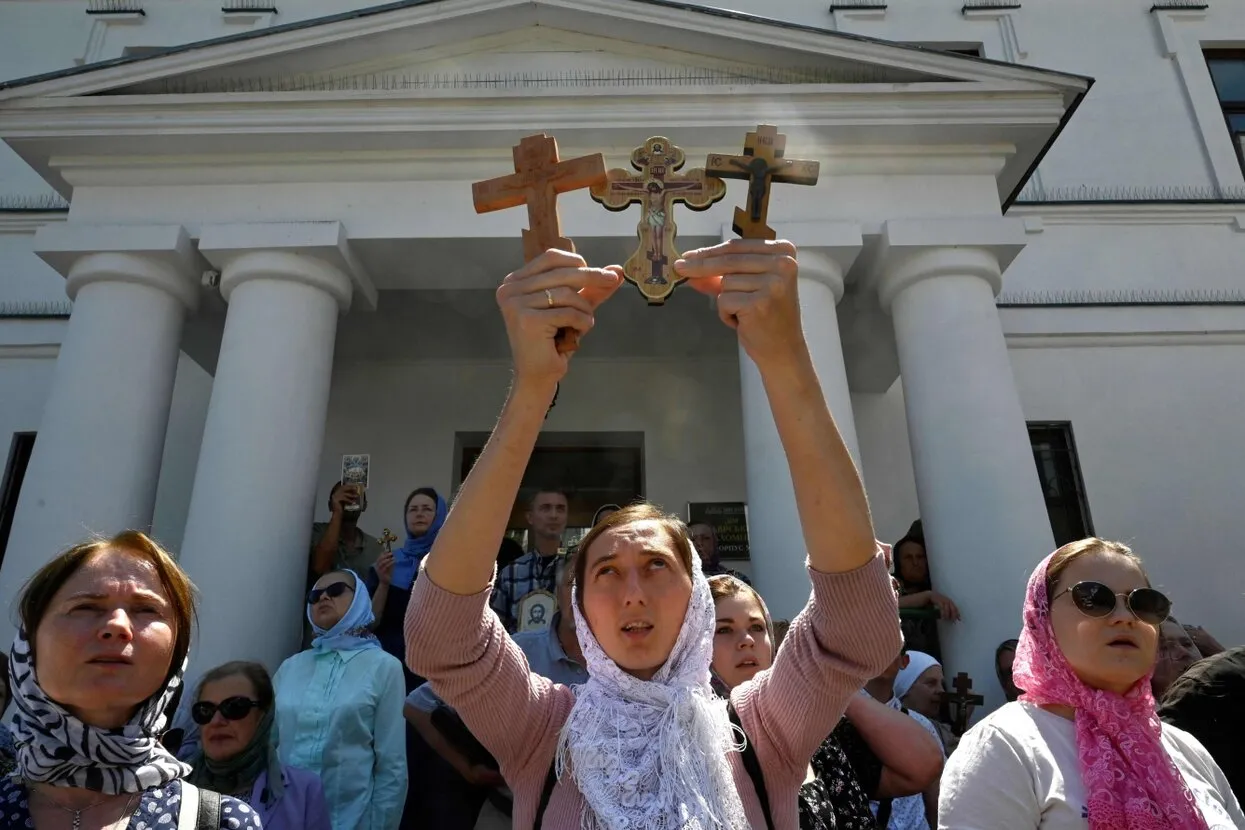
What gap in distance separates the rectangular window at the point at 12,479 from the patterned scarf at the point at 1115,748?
9615 mm

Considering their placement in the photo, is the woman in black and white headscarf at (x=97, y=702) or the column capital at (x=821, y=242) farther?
the column capital at (x=821, y=242)

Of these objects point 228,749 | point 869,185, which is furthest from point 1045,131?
point 228,749

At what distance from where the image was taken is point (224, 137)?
6.66 m

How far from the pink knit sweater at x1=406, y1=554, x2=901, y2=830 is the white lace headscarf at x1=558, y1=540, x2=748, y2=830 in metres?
0.06

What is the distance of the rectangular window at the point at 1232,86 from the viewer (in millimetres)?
11180

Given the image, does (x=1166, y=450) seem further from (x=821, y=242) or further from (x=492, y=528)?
(x=492, y=528)

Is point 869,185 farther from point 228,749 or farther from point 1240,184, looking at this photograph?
point 1240,184

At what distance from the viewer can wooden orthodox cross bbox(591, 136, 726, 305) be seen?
2.19 metres

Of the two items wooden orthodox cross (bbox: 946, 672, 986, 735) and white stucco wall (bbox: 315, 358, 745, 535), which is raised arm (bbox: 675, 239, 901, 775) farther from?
white stucco wall (bbox: 315, 358, 745, 535)

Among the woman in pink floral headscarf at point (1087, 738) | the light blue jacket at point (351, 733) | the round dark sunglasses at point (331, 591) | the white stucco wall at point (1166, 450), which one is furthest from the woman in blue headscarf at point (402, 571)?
the white stucco wall at point (1166, 450)

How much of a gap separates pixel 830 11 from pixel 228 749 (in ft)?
38.8

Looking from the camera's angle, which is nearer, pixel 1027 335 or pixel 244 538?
pixel 244 538

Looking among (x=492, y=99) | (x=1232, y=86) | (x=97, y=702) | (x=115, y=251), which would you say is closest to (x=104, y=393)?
(x=115, y=251)

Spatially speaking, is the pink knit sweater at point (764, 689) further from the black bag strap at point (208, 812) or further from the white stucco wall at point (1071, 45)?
the white stucco wall at point (1071, 45)
